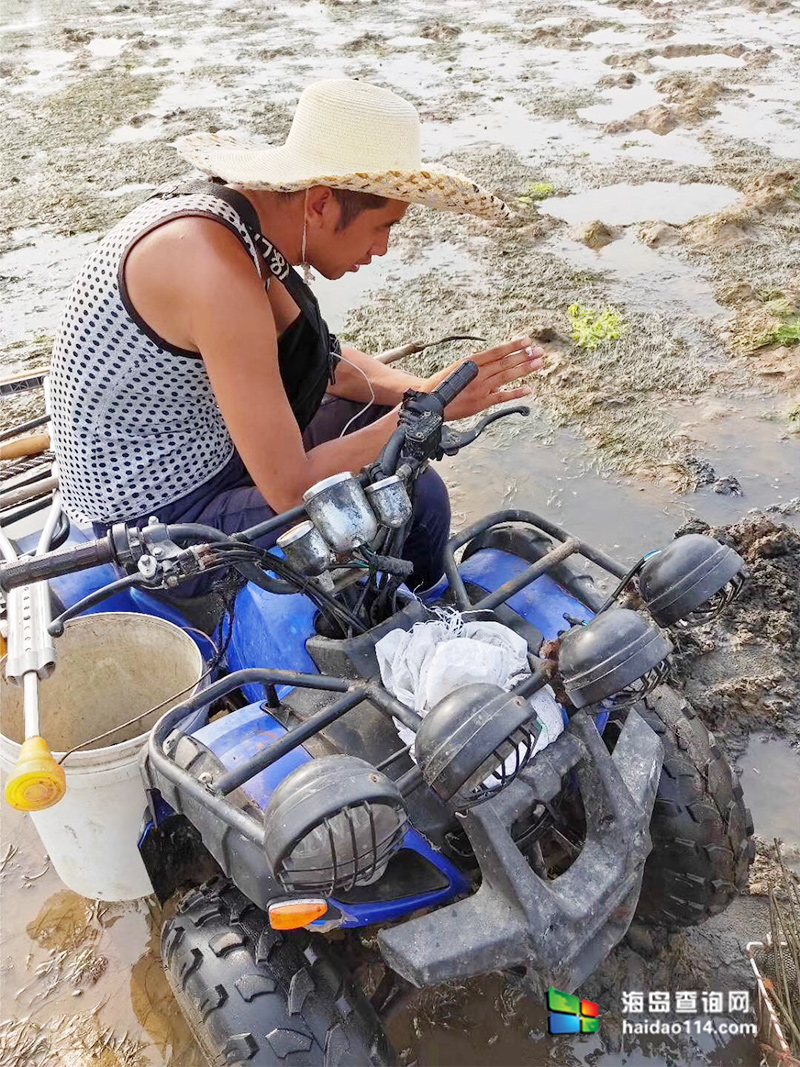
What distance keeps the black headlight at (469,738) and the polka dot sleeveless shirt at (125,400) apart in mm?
1172

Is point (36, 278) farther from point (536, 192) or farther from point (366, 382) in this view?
point (366, 382)

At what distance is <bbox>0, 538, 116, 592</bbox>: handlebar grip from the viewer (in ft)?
4.85

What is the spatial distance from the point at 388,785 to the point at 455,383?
3.18 ft

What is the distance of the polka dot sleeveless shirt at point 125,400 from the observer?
6.75 ft

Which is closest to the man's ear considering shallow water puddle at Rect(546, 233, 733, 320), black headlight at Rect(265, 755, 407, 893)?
black headlight at Rect(265, 755, 407, 893)

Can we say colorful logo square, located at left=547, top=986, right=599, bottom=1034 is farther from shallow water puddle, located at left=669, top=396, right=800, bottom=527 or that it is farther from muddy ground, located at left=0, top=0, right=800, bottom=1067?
shallow water puddle, located at left=669, top=396, right=800, bottom=527

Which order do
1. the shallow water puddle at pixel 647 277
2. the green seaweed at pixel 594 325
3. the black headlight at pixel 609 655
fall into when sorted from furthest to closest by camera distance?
the shallow water puddle at pixel 647 277 < the green seaweed at pixel 594 325 < the black headlight at pixel 609 655

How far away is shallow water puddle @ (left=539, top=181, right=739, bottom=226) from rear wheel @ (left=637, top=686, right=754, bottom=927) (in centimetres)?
481

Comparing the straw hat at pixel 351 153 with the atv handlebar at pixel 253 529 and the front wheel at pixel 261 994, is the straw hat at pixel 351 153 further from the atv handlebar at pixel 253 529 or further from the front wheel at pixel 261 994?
the front wheel at pixel 261 994

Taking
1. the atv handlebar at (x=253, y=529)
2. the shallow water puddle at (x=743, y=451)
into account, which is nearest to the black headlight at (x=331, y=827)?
the atv handlebar at (x=253, y=529)

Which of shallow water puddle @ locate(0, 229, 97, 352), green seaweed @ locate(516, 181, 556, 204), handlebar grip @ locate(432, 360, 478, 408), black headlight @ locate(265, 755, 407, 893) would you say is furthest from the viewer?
green seaweed @ locate(516, 181, 556, 204)

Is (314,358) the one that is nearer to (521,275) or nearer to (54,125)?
(521,275)

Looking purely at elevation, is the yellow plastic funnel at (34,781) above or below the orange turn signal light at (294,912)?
above

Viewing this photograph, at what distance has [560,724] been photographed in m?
1.75
